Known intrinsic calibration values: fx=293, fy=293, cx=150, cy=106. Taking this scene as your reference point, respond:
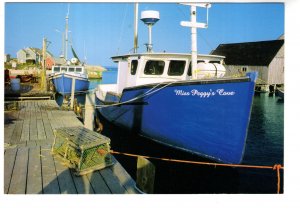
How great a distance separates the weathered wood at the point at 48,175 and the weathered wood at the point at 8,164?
53cm

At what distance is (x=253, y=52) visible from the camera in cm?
3678

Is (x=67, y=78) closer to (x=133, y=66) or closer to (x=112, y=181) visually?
(x=133, y=66)

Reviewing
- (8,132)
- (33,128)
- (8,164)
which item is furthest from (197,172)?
(8,132)

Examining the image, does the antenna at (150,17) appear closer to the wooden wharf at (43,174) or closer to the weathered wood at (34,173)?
the wooden wharf at (43,174)

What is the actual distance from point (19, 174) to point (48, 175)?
50cm

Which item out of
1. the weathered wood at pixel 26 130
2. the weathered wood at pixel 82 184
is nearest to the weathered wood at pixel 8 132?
the weathered wood at pixel 26 130

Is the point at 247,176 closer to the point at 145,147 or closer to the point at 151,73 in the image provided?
the point at 145,147

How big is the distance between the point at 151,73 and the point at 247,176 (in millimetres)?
4552

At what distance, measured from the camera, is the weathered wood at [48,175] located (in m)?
4.43

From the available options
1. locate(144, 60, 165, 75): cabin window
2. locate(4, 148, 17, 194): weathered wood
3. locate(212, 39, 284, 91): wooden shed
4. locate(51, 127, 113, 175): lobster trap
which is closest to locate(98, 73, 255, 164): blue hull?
locate(144, 60, 165, 75): cabin window

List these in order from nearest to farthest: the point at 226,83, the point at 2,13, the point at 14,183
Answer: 1. the point at 14,183
2. the point at 2,13
3. the point at 226,83

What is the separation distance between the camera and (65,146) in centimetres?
568

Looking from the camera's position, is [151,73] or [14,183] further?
[151,73]
